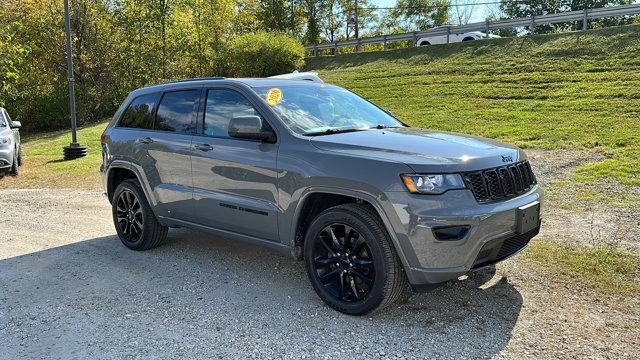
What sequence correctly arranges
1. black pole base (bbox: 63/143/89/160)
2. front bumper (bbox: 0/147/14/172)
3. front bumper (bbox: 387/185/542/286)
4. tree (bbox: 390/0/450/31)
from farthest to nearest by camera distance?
tree (bbox: 390/0/450/31)
black pole base (bbox: 63/143/89/160)
front bumper (bbox: 0/147/14/172)
front bumper (bbox: 387/185/542/286)

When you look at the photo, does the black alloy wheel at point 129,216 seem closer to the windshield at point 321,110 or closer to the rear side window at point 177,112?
the rear side window at point 177,112

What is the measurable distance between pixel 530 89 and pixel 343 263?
1307 cm

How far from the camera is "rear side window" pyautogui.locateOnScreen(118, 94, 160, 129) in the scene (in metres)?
5.70

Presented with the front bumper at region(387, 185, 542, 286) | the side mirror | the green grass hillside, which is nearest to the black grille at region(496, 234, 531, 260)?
the front bumper at region(387, 185, 542, 286)

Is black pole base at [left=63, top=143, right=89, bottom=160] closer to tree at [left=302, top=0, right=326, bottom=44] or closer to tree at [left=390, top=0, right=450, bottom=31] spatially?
tree at [left=302, top=0, right=326, bottom=44]

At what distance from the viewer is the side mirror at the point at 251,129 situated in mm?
4320

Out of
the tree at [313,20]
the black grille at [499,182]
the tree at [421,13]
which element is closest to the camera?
the black grille at [499,182]

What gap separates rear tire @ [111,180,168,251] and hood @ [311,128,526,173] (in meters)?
2.40

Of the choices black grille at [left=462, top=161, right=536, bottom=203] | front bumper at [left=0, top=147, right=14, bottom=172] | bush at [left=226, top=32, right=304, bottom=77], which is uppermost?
bush at [left=226, top=32, right=304, bottom=77]

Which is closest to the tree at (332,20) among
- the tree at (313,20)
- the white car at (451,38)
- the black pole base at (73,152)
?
the tree at (313,20)

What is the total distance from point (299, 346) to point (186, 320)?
0.97m

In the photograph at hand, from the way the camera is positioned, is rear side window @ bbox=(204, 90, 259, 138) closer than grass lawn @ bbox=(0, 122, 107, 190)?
Yes

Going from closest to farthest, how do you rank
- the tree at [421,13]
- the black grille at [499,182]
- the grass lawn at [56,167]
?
the black grille at [499,182], the grass lawn at [56,167], the tree at [421,13]

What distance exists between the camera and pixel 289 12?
37438 millimetres
